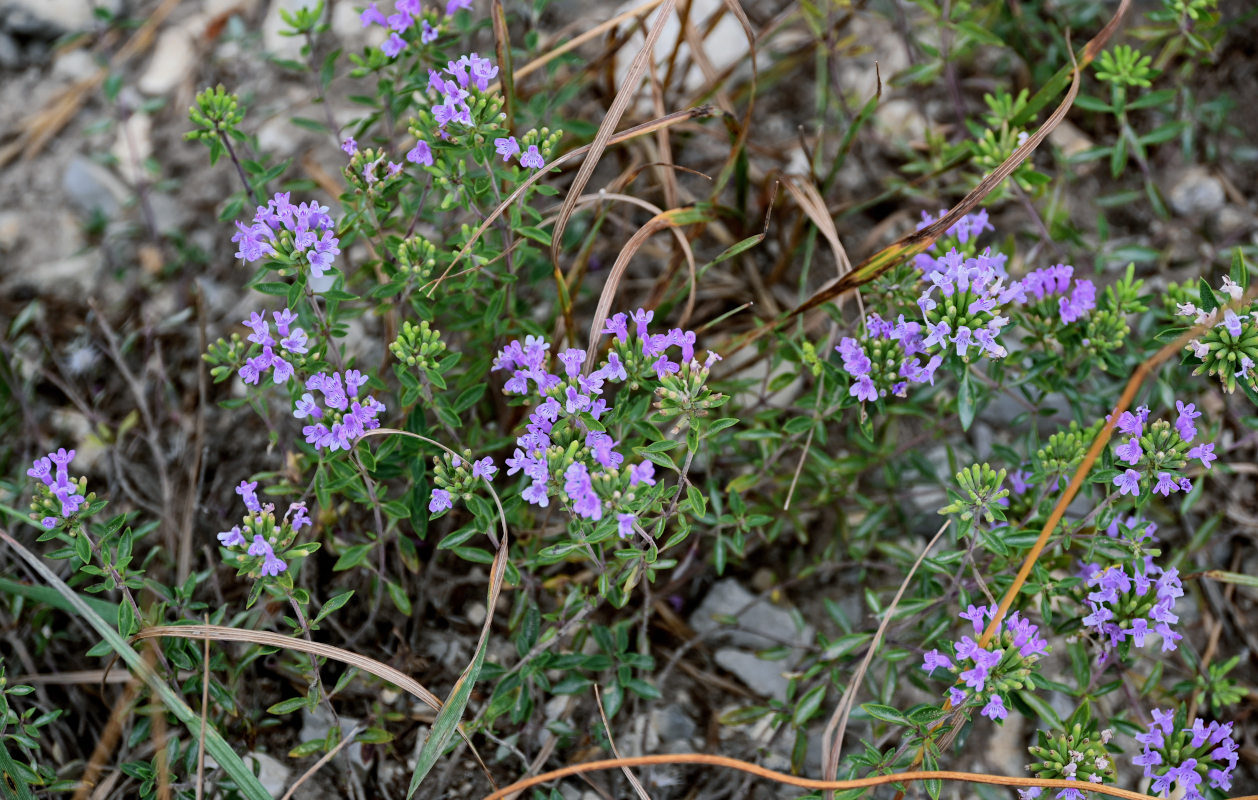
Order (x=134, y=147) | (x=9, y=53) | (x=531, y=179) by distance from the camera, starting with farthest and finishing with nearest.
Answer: (x=9, y=53) < (x=134, y=147) < (x=531, y=179)

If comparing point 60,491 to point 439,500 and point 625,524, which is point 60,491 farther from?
point 625,524

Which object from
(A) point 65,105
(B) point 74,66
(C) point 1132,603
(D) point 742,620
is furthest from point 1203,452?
(B) point 74,66

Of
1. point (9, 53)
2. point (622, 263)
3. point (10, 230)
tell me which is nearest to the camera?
point (622, 263)

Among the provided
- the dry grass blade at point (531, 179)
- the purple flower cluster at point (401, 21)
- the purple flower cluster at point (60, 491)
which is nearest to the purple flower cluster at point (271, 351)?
the dry grass blade at point (531, 179)

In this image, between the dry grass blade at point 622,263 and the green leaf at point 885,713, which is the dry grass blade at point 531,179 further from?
the green leaf at point 885,713

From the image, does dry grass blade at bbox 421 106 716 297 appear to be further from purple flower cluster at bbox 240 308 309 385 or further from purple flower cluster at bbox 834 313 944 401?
purple flower cluster at bbox 834 313 944 401
